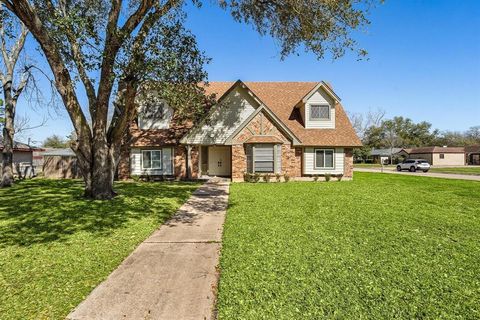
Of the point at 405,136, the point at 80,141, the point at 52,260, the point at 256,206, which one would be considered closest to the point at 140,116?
the point at 80,141

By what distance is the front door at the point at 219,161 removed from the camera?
70.9 ft

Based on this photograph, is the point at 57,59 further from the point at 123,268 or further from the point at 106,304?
the point at 106,304

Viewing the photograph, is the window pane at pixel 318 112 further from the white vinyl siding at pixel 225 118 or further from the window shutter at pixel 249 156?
Answer: the window shutter at pixel 249 156

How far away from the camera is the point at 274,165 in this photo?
730 inches

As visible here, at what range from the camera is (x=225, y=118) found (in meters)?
19.4

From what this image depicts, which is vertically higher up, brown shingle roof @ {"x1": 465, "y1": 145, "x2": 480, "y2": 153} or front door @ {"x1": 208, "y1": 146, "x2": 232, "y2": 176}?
brown shingle roof @ {"x1": 465, "y1": 145, "x2": 480, "y2": 153}

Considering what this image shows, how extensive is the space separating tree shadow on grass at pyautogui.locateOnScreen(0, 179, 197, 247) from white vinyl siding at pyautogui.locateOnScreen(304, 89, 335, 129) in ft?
37.0

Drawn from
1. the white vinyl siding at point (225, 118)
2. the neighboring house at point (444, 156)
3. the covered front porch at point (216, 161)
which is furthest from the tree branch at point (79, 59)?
the neighboring house at point (444, 156)

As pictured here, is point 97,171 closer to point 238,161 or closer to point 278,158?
point 238,161

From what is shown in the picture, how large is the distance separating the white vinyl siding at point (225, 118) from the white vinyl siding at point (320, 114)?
3.84 meters

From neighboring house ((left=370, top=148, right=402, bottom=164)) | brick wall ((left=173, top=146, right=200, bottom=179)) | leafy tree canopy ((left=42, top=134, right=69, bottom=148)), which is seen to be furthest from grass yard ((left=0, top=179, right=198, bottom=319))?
leafy tree canopy ((left=42, top=134, right=69, bottom=148))

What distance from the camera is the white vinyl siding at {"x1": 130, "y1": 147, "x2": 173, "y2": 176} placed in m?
20.1

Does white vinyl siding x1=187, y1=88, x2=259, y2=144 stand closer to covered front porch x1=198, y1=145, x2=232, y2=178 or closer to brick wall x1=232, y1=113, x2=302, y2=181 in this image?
brick wall x1=232, y1=113, x2=302, y2=181

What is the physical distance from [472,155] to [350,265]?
76778 mm
